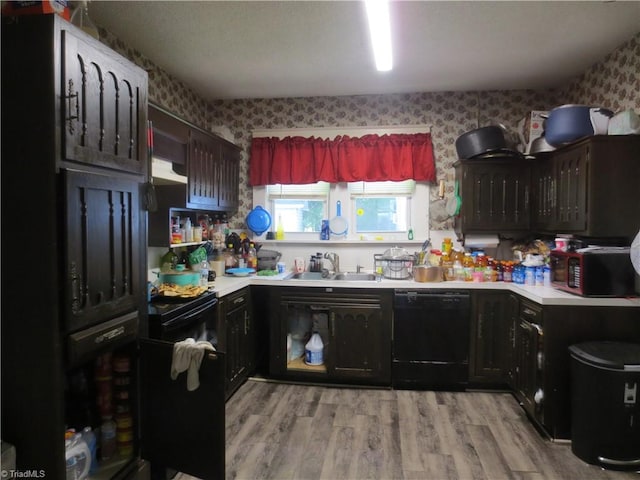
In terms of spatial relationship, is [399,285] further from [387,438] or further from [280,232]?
[280,232]

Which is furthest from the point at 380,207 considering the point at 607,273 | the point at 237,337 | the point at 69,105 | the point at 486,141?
the point at 69,105

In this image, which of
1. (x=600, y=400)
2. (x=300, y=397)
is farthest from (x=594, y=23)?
(x=300, y=397)

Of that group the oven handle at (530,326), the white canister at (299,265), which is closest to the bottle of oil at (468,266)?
the oven handle at (530,326)

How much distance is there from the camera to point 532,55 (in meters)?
3.10

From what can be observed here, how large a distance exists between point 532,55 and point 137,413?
3.64 meters

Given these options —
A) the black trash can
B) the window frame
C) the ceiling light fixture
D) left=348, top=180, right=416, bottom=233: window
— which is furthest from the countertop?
the ceiling light fixture

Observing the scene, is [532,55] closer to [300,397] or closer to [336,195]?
[336,195]

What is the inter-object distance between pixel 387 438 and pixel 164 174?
2316 mm

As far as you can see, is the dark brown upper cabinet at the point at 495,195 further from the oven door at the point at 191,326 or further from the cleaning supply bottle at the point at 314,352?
the oven door at the point at 191,326

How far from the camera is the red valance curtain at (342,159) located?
3.92 meters

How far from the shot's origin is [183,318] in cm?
232

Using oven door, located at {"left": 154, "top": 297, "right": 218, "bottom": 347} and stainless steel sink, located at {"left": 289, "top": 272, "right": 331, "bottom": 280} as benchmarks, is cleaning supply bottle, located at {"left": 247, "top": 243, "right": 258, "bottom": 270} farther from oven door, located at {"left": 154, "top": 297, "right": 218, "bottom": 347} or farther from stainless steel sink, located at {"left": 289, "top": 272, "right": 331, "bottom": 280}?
oven door, located at {"left": 154, "top": 297, "right": 218, "bottom": 347}

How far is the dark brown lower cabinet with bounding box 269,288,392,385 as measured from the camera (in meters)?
3.34

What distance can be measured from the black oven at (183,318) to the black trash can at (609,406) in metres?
2.34
